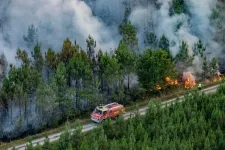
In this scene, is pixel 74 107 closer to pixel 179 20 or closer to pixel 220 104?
pixel 220 104

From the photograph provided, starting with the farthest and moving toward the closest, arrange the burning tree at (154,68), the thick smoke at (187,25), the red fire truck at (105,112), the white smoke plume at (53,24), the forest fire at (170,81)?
1. the white smoke plume at (53,24)
2. the thick smoke at (187,25)
3. the forest fire at (170,81)
4. the burning tree at (154,68)
5. the red fire truck at (105,112)

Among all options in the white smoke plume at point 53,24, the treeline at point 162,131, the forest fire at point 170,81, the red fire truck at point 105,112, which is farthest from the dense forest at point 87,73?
the treeline at point 162,131

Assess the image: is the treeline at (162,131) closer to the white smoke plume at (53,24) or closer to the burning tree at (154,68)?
the burning tree at (154,68)

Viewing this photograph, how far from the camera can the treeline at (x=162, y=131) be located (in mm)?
53594

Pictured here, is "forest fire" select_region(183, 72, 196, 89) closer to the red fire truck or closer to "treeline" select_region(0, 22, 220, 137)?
"treeline" select_region(0, 22, 220, 137)

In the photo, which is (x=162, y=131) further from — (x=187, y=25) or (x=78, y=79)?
(x=187, y=25)

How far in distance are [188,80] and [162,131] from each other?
844 inches

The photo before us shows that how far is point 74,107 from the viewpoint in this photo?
67750 millimetres

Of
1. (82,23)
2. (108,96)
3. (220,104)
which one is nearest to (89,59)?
(108,96)

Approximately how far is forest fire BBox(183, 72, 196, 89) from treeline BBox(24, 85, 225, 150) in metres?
11.4

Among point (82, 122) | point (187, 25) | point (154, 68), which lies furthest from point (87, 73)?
point (187, 25)

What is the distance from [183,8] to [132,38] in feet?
43.8

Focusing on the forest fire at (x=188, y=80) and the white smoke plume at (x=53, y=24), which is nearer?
the forest fire at (x=188, y=80)

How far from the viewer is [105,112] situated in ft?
210
